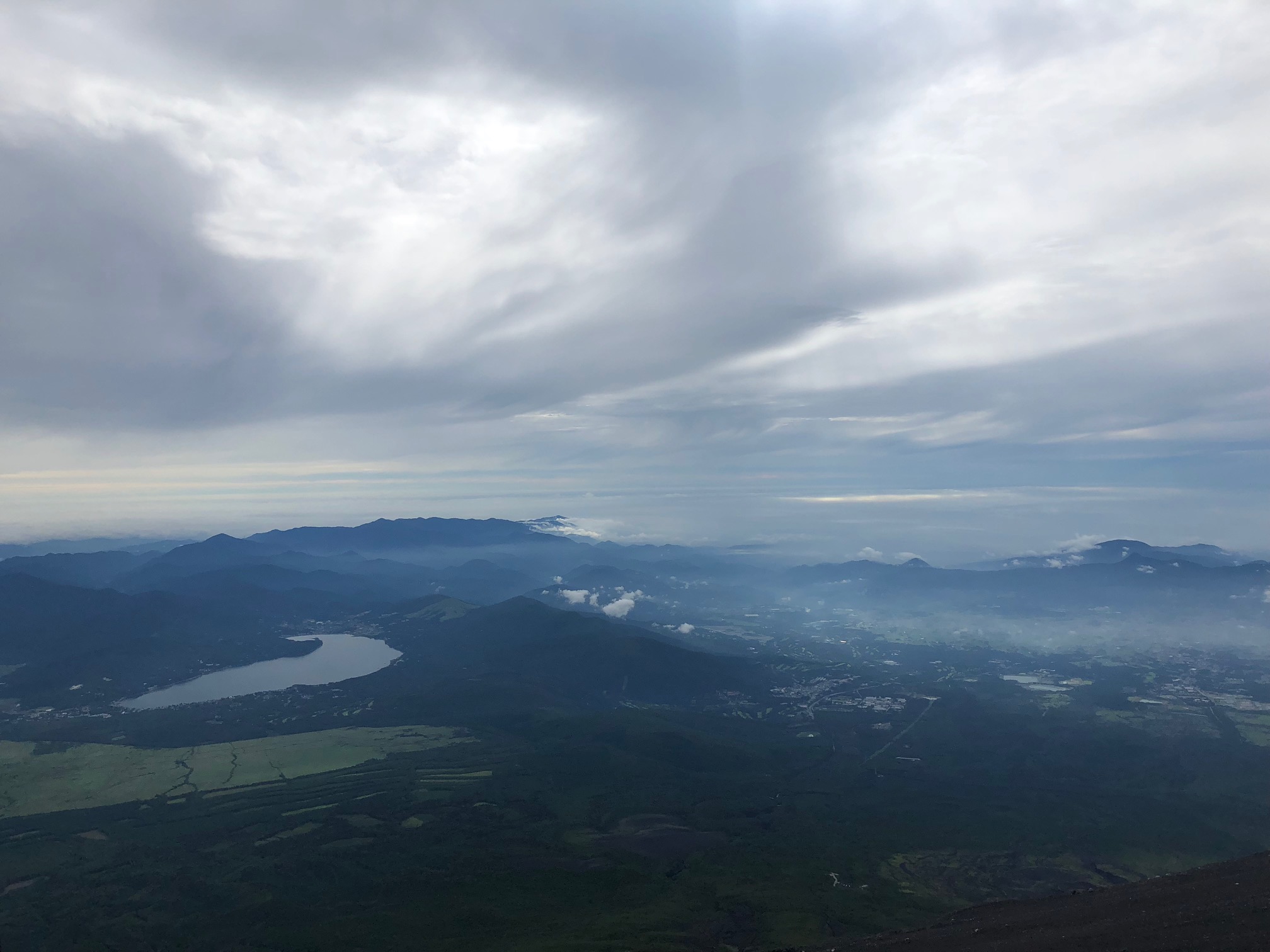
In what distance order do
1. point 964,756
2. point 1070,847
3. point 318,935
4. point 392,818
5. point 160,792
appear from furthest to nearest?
point 964,756 → point 160,792 → point 392,818 → point 1070,847 → point 318,935

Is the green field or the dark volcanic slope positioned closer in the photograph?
the dark volcanic slope

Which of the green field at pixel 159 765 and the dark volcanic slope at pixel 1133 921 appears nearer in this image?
the dark volcanic slope at pixel 1133 921

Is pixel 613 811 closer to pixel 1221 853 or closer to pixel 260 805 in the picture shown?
pixel 260 805

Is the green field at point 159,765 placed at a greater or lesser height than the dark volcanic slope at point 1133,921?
lesser

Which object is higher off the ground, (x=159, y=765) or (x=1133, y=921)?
(x=1133, y=921)

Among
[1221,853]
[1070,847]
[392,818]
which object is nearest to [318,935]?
[392,818]
